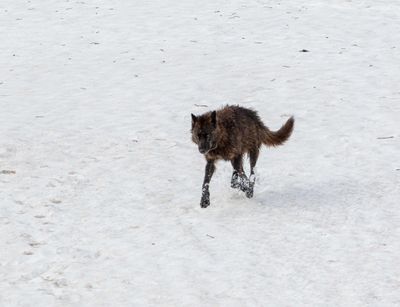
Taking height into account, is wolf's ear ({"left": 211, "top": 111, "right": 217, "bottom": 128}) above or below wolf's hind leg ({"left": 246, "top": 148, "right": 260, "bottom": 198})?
above

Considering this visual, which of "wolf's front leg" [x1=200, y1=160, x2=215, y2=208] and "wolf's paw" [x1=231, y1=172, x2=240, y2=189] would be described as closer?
"wolf's front leg" [x1=200, y1=160, x2=215, y2=208]

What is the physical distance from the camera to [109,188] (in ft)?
34.1

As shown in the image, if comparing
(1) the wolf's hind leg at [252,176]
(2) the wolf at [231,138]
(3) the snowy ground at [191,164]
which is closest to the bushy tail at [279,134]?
(2) the wolf at [231,138]

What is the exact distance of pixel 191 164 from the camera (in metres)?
11.6

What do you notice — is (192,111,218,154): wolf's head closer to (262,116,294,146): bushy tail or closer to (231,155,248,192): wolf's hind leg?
(231,155,248,192): wolf's hind leg

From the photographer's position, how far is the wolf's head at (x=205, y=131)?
8.98 m

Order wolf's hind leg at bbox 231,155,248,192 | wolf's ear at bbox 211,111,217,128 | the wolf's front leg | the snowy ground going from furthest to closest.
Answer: wolf's hind leg at bbox 231,155,248,192 → the wolf's front leg → wolf's ear at bbox 211,111,217,128 → the snowy ground

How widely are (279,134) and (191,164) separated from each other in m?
1.94

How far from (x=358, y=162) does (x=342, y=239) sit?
10.8 feet

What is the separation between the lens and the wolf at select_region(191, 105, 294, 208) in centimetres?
902

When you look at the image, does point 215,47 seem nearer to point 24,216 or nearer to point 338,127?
point 338,127

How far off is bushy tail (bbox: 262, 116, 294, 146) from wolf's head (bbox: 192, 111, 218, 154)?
1.65m

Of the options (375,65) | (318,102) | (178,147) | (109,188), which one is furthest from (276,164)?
(375,65)

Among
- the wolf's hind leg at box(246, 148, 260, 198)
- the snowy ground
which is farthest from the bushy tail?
the snowy ground
